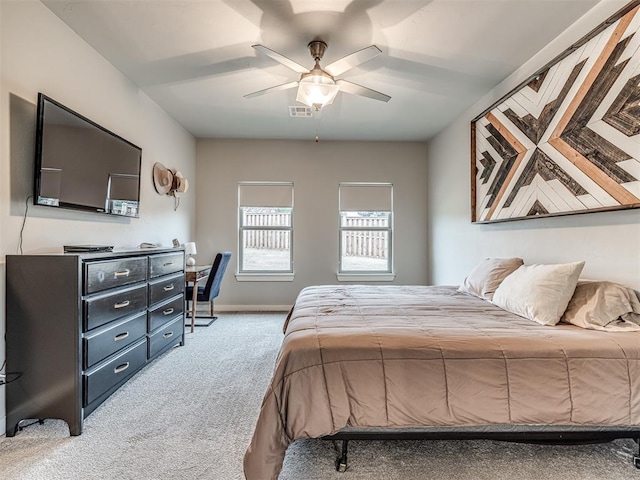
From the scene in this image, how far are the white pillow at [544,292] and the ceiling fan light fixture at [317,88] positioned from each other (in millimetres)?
1899

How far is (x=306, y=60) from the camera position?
2.89m

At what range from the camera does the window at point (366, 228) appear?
530 cm

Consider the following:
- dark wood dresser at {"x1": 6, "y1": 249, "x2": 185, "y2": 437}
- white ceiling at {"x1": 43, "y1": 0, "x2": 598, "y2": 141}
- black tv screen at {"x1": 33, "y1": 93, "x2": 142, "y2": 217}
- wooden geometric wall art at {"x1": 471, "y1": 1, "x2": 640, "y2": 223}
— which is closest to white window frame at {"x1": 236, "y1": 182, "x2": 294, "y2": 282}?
white ceiling at {"x1": 43, "y1": 0, "x2": 598, "y2": 141}

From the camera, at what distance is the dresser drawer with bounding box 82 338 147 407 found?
2049mm

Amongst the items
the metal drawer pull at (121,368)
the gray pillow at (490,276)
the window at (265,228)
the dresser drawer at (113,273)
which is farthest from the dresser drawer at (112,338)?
the gray pillow at (490,276)

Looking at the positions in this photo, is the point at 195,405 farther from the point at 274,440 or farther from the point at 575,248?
the point at 575,248

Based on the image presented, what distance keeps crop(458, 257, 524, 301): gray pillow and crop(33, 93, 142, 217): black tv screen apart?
3145 mm

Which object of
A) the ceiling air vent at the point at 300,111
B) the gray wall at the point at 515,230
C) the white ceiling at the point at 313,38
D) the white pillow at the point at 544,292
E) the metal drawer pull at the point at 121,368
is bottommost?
the metal drawer pull at the point at 121,368

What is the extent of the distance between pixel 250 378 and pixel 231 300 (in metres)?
2.63

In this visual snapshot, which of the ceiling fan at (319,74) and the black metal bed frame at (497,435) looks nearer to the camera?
the black metal bed frame at (497,435)

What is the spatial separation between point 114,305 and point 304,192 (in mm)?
3364

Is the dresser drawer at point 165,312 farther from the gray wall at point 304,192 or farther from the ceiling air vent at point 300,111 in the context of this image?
the ceiling air vent at point 300,111

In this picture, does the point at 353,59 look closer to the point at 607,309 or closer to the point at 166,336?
the point at 607,309

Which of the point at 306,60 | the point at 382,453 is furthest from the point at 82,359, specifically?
the point at 306,60
